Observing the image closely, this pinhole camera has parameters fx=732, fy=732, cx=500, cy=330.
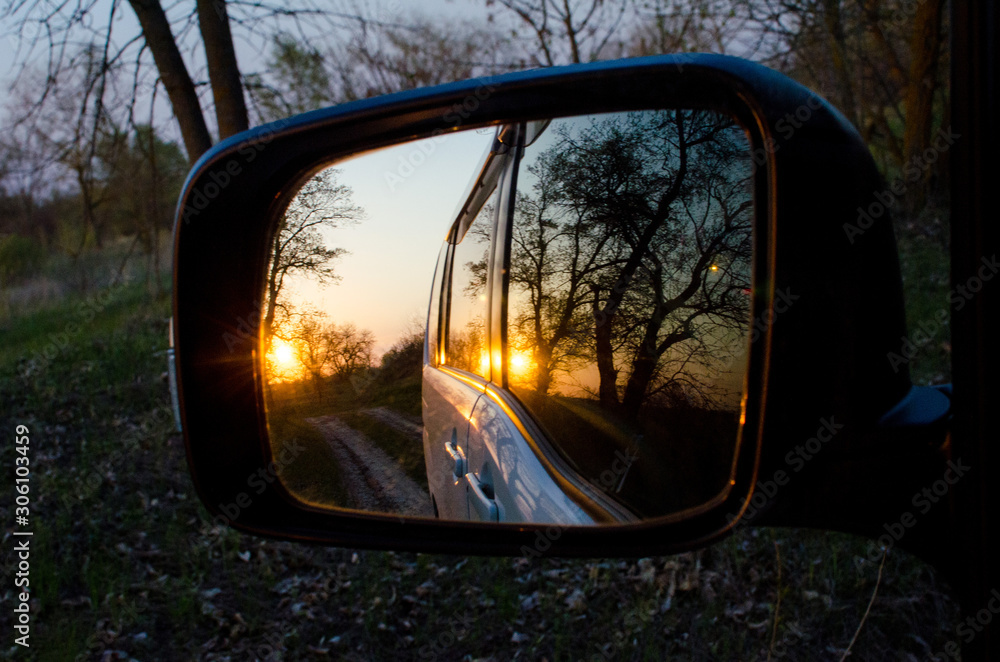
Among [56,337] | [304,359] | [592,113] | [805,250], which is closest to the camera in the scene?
[805,250]

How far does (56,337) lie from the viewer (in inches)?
452

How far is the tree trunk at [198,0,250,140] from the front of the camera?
6.14m

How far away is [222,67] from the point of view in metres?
6.16

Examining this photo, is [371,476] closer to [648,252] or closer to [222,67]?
[648,252]

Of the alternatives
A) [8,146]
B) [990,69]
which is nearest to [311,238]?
[990,69]

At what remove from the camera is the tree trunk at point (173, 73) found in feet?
20.4

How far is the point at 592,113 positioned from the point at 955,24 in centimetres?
51

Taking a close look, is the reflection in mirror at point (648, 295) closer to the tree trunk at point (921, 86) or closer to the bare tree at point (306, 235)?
the bare tree at point (306, 235)

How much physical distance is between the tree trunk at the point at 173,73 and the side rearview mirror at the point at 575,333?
5.54 m

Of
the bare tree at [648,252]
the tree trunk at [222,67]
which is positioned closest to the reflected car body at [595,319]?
the bare tree at [648,252]

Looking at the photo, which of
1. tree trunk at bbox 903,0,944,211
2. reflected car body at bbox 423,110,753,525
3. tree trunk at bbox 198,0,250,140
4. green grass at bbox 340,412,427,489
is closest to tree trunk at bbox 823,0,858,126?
tree trunk at bbox 903,0,944,211

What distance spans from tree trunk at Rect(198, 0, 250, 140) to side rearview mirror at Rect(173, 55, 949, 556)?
5.15m

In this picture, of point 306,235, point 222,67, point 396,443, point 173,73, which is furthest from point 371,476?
point 173,73

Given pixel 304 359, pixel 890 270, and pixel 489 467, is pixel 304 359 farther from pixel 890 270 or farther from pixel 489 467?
pixel 890 270
